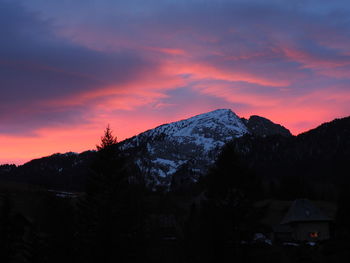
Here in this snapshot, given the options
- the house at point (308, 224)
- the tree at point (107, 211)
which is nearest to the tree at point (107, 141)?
the tree at point (107, 211)

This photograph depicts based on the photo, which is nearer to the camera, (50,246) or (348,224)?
(50,246)

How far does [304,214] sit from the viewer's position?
2719 inches

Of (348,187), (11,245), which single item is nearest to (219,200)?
(11,245)

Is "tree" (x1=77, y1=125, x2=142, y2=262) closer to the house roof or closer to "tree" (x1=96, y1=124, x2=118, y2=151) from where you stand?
"tree" (x1=96, y1=124, x2=118, y2=151)

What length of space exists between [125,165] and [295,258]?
1784cm

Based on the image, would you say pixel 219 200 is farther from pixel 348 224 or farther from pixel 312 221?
pixel 312 221

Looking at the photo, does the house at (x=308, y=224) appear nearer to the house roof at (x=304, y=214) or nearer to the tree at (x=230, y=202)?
the house roof at (x=304, y=214)

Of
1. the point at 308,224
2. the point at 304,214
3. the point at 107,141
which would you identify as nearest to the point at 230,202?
the point at 107,141

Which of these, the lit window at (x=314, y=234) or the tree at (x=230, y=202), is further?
the lit window at (x=314, y=234)

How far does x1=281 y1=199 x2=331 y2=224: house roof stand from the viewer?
6812 cm

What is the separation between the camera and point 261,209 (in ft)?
116

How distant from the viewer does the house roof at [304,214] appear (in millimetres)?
68125

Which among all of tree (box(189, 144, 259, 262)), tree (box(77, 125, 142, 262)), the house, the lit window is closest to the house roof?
the house

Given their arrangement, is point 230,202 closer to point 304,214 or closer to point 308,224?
point 304,214
